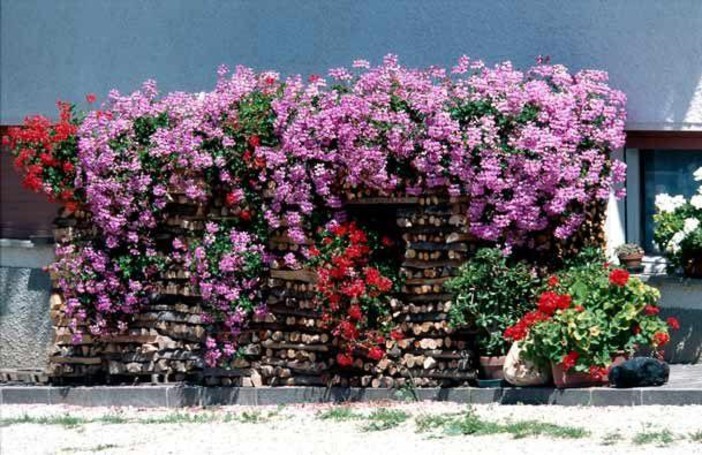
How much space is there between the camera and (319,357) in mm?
15406

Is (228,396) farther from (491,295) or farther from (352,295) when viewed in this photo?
(491,295)

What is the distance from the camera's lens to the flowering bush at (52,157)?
1647cm

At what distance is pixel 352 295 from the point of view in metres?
14.8

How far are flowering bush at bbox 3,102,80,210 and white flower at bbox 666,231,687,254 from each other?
6.08 meters

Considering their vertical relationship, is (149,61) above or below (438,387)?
above

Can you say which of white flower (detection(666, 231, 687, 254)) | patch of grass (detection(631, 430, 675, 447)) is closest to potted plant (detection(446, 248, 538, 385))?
white flower (detection(666, 231, 687, 254))

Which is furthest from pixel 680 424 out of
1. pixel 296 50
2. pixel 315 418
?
pixel 296 50

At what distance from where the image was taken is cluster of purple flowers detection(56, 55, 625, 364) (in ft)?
47.9

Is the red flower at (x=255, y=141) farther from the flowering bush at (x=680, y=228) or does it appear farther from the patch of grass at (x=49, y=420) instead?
the flowering bush at (x=680, y=228)

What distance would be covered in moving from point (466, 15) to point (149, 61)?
4.02 m

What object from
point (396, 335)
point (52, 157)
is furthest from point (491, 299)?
point (52, 157)

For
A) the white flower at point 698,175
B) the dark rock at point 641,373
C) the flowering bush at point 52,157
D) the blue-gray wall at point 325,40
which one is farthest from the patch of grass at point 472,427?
the flowering bush at point 52,157

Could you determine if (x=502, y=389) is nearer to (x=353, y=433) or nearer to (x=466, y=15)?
(x=353, y=433)

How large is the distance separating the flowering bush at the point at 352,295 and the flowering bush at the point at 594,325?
1407 millimetres
